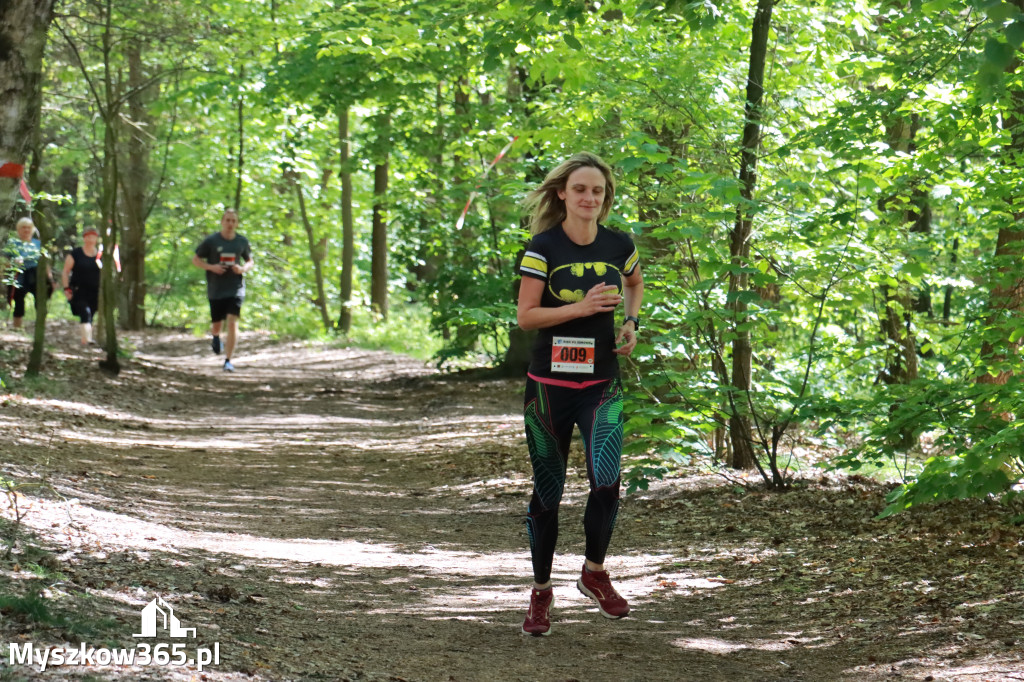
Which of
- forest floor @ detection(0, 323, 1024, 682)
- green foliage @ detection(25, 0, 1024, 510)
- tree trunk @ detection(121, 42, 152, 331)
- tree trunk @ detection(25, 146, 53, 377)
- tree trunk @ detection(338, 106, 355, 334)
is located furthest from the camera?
tree trunk @ detection(338, 106, 355, 334)

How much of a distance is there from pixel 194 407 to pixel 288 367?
6122mm

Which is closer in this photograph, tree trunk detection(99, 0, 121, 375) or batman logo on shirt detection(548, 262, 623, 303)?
batman logo on shirt detection(548, 262, 623, 303)

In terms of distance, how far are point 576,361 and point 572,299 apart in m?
0.29

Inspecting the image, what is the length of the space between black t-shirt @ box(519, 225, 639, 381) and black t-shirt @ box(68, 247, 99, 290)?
42.2 ft

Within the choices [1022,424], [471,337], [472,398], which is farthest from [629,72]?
[471,337]

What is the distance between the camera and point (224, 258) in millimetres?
14672

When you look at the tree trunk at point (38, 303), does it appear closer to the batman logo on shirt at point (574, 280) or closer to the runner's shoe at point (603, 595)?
the batman logo on shirt at point (574, 280)

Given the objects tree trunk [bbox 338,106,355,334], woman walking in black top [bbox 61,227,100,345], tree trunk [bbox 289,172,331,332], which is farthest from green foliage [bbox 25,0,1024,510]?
tree trunk [bbox 289,172,331,332]

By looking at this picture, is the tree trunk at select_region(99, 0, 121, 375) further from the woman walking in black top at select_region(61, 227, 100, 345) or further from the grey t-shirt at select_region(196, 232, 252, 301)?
the woman walking in black top at select_region(61, 227, 100, 345)

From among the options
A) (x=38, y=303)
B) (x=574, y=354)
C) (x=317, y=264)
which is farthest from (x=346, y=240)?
(x=574, y=354)

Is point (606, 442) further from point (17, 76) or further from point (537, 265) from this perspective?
point (17, 76)

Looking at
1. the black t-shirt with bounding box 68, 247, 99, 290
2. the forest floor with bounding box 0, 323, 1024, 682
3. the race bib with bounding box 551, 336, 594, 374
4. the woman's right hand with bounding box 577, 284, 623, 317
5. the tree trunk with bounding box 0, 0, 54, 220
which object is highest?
the tree trunk with bounding box 0, 0, 54, 220

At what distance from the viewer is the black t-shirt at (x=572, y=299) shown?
4.62 metres

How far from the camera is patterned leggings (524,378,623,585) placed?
4609 millimetres
